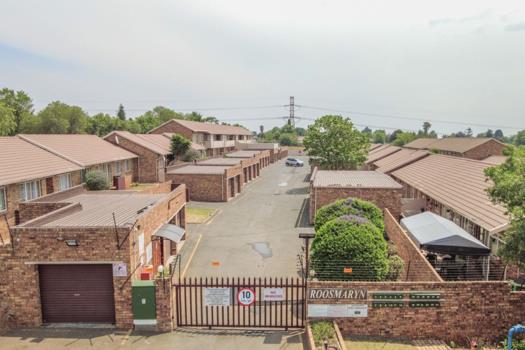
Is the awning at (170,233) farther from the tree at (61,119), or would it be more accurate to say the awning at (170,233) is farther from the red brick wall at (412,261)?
the tree at (61,119)

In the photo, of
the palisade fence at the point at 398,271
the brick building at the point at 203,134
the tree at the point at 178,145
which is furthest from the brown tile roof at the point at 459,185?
the brick building at the point at 203,134

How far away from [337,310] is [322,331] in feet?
2.77

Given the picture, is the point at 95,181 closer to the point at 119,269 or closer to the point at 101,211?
the point at 101,211

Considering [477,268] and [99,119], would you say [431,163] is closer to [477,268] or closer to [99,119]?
[477,268]

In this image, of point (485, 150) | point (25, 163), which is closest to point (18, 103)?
point (25, 163)

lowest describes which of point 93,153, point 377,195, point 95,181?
point 377,195

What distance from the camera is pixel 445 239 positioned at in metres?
13.7

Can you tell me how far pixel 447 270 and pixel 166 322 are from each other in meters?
10.4

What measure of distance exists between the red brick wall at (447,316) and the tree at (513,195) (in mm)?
1256

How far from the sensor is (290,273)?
16.0 metres

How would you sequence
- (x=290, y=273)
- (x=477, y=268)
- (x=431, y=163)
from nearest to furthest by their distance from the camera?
(x=477, y=268) < (x=290, y=273) < (x=431, y=163)

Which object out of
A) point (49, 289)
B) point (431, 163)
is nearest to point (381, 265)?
point (49, 289)

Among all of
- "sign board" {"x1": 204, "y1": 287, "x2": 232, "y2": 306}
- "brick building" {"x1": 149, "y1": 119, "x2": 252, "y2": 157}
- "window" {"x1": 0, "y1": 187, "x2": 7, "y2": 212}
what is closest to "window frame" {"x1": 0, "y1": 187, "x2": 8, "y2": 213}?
"window" {"x1": 0, "y1": 187, "x2": 7, "y2": 212}

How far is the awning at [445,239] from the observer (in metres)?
13.3
